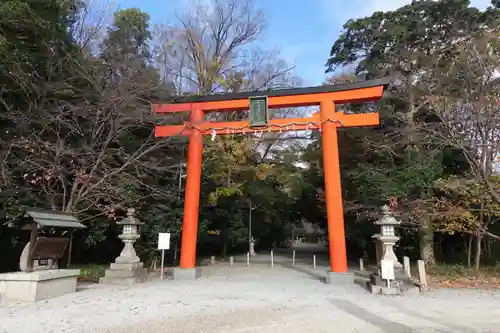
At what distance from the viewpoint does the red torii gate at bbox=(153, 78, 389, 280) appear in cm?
1121

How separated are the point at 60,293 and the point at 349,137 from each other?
13801mm

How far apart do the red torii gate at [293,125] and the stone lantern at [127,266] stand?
53.9 inches

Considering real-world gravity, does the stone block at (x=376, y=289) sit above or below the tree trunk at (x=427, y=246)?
below

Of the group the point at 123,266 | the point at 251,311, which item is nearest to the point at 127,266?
the point at 123,266

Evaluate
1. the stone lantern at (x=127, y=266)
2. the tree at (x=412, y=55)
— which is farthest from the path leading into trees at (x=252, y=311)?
the tree at (x=412, y=55)

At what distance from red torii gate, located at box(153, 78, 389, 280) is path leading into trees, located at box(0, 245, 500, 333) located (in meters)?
1.85

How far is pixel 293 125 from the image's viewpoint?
39.3ft

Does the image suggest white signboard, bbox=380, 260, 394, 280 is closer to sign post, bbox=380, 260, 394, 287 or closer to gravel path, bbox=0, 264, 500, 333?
sign post, bbox=380, 260, 394, 287

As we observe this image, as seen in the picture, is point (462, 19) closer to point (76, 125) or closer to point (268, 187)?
point (268, 187)

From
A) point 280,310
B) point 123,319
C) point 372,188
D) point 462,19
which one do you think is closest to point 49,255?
point 123,319

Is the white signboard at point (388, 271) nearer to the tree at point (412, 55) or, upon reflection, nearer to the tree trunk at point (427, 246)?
the tree at point (412, 55)

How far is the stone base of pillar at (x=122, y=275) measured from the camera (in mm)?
10883

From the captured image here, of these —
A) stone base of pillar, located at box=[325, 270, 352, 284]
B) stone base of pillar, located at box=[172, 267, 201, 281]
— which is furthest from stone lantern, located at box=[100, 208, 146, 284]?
stone base of pillar, located at box=[325, 270, 352, 284]

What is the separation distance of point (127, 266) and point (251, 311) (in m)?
5.76
